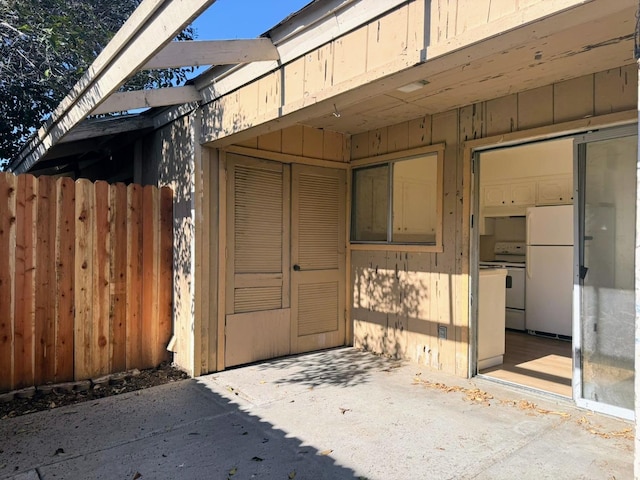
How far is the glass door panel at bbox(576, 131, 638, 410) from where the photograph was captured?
2.98 m

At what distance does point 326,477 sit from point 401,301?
2.55 m

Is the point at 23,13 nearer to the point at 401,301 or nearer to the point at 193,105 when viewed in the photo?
the point at 193,105

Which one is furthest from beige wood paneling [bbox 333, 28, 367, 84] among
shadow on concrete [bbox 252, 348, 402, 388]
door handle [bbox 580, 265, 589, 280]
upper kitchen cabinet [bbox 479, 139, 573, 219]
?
upper kitchen cabinet [bbox 479, 139, 573, 219]

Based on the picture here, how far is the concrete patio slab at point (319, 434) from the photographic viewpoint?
2393 mm

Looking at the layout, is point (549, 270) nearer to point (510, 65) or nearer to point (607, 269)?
point (607, 269)

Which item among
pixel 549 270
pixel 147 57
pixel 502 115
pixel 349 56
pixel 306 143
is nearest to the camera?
pixel 147 57

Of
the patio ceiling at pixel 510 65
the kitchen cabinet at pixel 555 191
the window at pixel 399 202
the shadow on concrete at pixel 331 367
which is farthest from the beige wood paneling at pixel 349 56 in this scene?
the kitchen cabinet at pixel 555 191

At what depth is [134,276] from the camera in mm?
4117

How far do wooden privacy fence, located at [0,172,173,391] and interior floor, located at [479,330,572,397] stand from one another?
3469 mm

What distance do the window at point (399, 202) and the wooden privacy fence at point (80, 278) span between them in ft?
7.32

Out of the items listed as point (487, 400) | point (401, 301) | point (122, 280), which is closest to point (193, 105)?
point (122, 280)

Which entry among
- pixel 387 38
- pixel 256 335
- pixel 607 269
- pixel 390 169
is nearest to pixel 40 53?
pixel 256 335

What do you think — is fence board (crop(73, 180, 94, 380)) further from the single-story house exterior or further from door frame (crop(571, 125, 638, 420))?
door frame (crop(571, 125, 638, 420))

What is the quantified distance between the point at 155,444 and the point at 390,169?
354 centimetres
